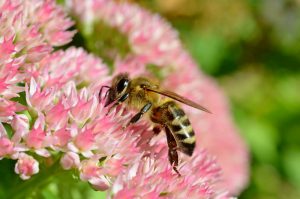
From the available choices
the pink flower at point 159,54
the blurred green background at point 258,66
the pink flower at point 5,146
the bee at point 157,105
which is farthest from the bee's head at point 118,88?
the blurred green background at point 258,66

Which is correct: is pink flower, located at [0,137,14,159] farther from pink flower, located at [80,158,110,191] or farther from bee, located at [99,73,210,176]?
bee, located at [99,73,210,176]

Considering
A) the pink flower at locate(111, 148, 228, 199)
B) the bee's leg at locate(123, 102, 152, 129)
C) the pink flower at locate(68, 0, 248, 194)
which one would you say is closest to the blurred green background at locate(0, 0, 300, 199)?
the pink flower at locate(68, 0, 248, 194)

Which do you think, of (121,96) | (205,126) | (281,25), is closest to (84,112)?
(121,96)

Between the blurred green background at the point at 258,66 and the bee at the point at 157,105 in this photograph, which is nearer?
the bee at the point at 157,105

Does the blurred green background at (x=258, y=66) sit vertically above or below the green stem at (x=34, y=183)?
below

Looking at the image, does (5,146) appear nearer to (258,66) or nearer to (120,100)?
(120,100)

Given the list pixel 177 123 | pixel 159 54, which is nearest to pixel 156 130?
pixel 177 123

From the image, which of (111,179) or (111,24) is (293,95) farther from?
(111,179)

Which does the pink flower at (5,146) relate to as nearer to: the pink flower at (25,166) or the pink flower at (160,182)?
the pink flower at (25,166)
